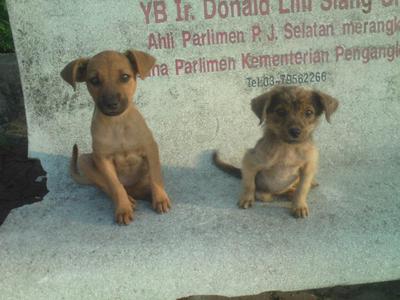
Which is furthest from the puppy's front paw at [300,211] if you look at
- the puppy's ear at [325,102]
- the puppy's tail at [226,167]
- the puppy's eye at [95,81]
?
the puppy's eye at [95,81]

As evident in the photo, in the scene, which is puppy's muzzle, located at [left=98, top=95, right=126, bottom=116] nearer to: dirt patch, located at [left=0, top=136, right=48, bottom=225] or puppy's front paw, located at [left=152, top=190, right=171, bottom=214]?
puppy's front paw, located at [left=152, top=190, right=171, bottom=214]

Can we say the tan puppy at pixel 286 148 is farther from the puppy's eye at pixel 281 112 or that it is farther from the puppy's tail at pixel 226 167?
the puppy's tail at pixel 226 167

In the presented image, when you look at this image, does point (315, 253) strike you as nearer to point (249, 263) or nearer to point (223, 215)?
point (249, 263)

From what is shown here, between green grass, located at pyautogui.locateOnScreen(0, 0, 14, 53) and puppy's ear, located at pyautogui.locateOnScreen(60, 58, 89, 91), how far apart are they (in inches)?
150

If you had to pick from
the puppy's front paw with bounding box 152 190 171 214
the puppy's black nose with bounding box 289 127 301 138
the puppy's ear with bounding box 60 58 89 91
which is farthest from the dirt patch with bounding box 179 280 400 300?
the puppy's ear with bounding box 60 58 89 91

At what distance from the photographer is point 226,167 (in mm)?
4324

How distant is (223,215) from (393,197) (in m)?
1.45

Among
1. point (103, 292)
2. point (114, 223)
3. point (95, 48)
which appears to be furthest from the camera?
point (95, 48)

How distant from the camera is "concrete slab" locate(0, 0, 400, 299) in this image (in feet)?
10.0

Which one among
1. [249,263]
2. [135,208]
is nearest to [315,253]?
[249,263]

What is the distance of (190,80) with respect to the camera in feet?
14.6

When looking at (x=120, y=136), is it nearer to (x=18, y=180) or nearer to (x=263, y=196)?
(x=263, y=196)

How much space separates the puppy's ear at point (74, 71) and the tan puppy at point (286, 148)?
1.24 meters

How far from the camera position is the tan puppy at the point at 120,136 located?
2.98 metres
